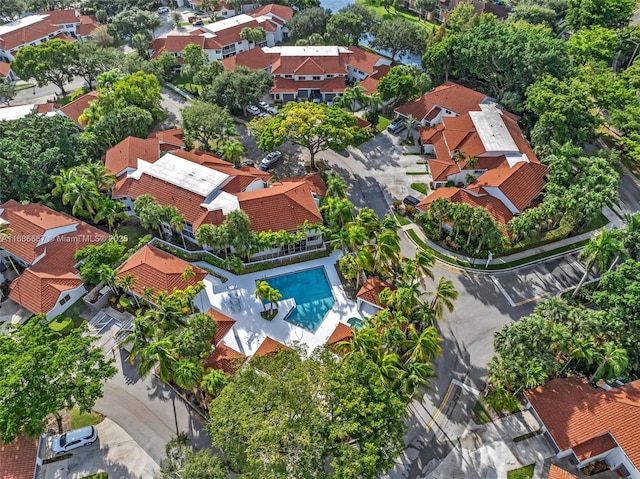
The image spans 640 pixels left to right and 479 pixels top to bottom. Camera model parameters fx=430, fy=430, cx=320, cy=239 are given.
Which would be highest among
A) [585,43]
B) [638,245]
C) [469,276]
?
[585,43]

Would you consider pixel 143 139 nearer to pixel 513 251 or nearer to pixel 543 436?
pixel 513 251

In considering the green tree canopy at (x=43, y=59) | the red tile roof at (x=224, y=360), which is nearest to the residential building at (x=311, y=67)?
the green tree canopy at (x=43, y=59)

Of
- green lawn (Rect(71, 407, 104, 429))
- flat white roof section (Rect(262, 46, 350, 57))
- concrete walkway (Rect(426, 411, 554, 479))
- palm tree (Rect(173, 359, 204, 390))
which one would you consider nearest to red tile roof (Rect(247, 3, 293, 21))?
flat white roof section (Rect(262, 46, 350, 57))

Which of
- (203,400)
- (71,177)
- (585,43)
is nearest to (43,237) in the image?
(71,177)

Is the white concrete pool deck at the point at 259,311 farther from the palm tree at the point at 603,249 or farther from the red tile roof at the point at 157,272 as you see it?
the palm tree at the point at 603,249

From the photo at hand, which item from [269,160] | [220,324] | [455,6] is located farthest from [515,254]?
[455,6]

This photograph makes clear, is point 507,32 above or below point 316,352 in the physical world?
above
